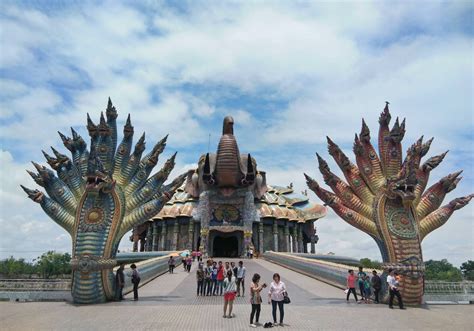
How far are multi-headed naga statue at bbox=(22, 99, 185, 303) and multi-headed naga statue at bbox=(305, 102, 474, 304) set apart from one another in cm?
661

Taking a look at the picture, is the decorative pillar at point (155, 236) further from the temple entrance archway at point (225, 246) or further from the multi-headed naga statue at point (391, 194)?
the multi-headed naga statue at point (391, 194)

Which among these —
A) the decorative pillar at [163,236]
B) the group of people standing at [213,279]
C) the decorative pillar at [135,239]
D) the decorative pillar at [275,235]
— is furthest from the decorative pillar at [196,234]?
the group of people standing at [213,279]

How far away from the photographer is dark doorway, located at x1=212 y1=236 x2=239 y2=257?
46812 millimetres

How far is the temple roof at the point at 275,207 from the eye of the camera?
141ft

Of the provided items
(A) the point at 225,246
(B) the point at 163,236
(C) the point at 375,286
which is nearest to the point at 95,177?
(C) the point at 375,286

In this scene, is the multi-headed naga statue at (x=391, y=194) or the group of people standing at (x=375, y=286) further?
the multi-headed naga statue at (x=391, y=194)

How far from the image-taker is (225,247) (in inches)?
1861

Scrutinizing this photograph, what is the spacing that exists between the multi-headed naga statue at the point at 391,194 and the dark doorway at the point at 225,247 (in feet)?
111

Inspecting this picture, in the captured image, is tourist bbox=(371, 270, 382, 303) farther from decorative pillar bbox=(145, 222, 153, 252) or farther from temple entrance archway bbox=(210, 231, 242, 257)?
decorative pillar bbox=(145, 222, 153, 252)

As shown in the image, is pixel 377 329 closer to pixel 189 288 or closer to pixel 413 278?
pixel 413 278

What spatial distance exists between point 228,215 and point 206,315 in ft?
102

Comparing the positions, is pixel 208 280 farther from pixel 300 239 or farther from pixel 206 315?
pixel 300 239

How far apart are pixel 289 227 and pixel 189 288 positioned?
101ft

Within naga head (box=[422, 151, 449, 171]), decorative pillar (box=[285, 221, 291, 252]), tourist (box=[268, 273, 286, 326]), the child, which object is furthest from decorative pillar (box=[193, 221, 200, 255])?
tourist (box=[268, 273, 286, 326])
